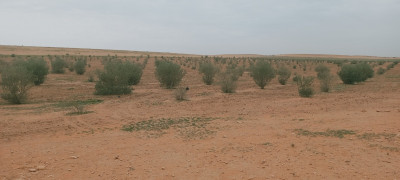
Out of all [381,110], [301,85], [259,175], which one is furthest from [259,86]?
[259,175]

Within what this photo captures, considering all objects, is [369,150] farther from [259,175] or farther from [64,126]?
[64,126]

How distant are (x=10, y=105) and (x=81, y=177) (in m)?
12.2

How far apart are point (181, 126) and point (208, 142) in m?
2.26

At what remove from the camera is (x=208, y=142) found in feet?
27.9

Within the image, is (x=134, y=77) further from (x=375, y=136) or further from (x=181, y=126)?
(x=375, y=136)

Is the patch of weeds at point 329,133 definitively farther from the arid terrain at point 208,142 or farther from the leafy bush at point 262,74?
the leafy bush at point 262,74

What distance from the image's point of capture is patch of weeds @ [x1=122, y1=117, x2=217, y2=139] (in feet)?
31.2

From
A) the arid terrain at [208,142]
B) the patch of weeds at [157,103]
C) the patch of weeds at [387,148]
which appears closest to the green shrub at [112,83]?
the patch of weeds at [157,103]

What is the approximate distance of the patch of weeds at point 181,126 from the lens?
31.2 feet

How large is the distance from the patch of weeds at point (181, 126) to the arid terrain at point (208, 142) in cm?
3

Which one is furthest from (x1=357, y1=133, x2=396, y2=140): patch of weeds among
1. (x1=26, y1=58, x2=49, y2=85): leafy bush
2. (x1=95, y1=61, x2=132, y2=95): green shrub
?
(x1=26, y1=58, x2=49, y2=85): leafy bush

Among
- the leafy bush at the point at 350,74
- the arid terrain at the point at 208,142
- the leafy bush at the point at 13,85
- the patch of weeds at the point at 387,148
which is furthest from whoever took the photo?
the leafy bush at the point at 350,74

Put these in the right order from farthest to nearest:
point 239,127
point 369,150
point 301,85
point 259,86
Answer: point 259,86
point 301,85
point 239,127
point 369,150

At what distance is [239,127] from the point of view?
33.7 ft
